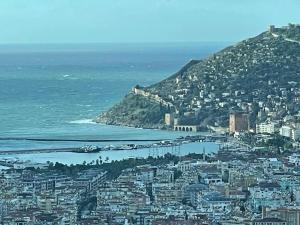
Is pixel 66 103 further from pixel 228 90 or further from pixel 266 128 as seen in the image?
pixel 266 128

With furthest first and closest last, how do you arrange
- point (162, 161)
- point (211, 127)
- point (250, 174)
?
point (211, 127) → point (162, 161) → point (250, 174)

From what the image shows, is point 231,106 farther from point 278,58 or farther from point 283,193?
point 283,193

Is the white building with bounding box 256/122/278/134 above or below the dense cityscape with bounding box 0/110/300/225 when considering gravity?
above

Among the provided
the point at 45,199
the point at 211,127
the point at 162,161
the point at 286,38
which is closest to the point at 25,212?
the point at 45,199

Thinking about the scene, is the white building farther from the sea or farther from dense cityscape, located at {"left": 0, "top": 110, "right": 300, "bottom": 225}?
dense cityscape, located at {"left": 0, "top": 110, "right": 300, "bottom": 225}

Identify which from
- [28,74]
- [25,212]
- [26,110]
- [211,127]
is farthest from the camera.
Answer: [28,74]

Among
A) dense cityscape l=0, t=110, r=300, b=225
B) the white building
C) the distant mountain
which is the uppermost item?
the distant mountain

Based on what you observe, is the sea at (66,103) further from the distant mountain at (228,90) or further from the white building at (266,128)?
the white building at (266,128)

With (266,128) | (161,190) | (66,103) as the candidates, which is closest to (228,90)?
(266,128)
